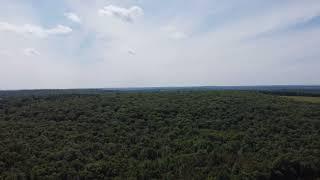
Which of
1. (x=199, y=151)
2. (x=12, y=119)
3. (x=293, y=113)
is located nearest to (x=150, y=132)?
(x=199, y=151)

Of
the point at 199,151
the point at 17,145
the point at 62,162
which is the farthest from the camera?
the point at 199,151

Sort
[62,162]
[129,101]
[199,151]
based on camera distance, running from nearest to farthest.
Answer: [62,162]
[199,151]
[129,101]

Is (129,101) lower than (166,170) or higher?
higher

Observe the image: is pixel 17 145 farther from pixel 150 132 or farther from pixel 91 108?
pixel 91 108

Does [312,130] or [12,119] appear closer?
[312,130]

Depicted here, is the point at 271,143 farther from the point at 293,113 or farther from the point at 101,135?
the point at 101,135

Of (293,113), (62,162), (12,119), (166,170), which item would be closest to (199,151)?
(166,170)
